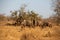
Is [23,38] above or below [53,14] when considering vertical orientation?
below

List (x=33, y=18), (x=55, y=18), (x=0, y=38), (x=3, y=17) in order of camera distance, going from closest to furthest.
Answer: (x=0, y=38)
(x=55, y=18)
(x=33, y=18)
(x=3, y=17)

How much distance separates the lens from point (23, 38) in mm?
12688

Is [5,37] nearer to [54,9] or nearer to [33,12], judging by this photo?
[54,9]

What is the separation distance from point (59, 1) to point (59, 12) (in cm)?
108

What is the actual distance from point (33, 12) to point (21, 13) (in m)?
2.33

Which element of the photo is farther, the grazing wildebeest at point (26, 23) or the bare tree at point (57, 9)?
the grazing wildebeest at point (26, 23)

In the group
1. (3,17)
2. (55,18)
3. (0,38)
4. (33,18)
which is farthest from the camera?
(3,17)

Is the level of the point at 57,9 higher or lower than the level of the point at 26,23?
higher

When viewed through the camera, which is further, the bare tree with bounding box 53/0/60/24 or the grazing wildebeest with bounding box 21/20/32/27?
the grazing wildebeest with bounding box 21/20/32/27

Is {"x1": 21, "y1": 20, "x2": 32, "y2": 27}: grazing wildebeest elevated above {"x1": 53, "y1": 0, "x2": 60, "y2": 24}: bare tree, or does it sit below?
below

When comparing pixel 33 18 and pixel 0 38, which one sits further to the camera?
pixel 33 18

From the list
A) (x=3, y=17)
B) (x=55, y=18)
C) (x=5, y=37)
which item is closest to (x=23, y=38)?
(x=5, y=37)

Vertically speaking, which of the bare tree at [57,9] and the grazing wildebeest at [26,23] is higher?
the bare tree at [57,9]

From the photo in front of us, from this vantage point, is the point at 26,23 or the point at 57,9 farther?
the point at 26,23
